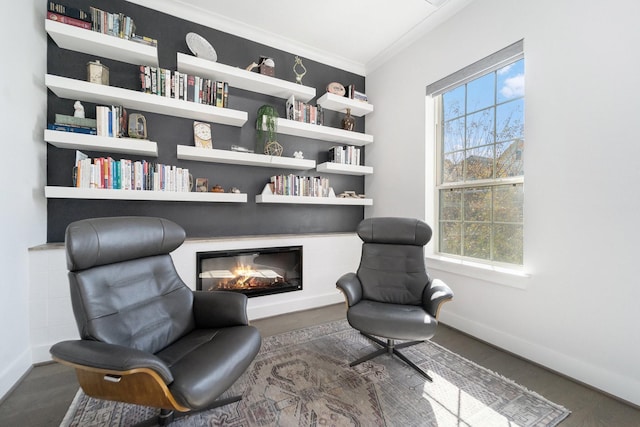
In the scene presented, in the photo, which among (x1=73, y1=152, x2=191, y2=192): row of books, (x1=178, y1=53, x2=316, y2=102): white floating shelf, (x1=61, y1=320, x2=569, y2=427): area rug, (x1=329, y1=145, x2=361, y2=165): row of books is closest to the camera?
(x1=61, y1=320, x2=569, y2=427): area rug

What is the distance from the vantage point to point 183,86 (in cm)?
253

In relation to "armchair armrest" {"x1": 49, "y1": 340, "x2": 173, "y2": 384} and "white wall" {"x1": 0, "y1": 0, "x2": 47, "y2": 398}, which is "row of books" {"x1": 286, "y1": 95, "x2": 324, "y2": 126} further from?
"armchair armrest" {"x1": 49, "y1": 340, "x2": 173, "y2": 384}

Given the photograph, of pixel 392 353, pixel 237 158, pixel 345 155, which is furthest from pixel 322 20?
pixel 392 353

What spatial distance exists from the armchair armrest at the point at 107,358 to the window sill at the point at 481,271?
7.99 feet

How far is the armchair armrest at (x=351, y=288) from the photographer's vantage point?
83.0 inches

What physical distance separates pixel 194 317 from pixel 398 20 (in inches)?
131

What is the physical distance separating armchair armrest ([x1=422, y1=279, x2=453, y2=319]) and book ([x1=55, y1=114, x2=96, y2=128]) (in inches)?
118

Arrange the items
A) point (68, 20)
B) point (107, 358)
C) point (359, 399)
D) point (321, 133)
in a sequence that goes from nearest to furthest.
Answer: point (107, 358)
point (359, 399)
point (68, 20)
point (321, 133)

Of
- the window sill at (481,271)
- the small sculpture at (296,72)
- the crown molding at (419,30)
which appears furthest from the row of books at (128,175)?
the crown molding at (419,30)

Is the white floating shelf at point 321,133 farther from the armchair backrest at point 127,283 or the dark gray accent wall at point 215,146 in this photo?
the armchair backrest at point 127,283

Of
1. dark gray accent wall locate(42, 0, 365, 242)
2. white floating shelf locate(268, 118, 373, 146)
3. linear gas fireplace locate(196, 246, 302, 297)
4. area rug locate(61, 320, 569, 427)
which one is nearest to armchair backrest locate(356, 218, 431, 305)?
area rug locate(61, 320, 569, 427)

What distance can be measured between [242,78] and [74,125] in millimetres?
1473

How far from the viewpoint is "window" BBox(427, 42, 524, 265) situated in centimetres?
231

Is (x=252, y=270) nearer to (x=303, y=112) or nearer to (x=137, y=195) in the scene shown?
(x=137, y=195)
